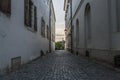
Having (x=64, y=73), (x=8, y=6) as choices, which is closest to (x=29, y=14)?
(x=8, y=6)

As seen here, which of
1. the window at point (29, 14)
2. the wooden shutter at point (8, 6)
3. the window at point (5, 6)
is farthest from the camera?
the window at point (29, 14)

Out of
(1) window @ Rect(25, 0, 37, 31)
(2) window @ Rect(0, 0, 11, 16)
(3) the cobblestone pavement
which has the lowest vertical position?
(3) the cobblestone pavement

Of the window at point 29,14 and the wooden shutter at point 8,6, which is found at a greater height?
the window at point 29,14

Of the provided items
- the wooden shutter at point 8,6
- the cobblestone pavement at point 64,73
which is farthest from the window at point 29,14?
the wooden shutter at point 8,6

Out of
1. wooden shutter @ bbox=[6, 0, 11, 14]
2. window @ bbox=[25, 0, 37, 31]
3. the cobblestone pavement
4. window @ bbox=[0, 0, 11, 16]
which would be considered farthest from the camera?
window @ bbox=[25, 0, 37, 31]

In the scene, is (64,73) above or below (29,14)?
below

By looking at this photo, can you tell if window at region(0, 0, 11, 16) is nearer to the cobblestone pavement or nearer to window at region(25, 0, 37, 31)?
the cobblestone pavement

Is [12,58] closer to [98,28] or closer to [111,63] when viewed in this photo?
[111,63]

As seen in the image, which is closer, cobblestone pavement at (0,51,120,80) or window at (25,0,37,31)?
cobblestone pavement at (0,51,120,80)

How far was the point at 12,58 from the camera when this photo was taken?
6.04 metres

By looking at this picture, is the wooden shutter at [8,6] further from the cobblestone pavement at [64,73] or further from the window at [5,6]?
the cobblestone pavement at [64,73]

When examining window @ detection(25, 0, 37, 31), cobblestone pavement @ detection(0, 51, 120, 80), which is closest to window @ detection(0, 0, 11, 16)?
cobblestone pavement @ detection(0, 51, 120, 80)

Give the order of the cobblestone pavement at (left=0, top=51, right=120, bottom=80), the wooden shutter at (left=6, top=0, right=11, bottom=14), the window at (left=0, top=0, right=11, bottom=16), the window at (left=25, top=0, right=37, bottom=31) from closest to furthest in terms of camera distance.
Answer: the cobblestone pavement at (left=0, top=51, right=120, bottom=80) → the window at (left=0, top=0, right=11, bottom=16) → the wooden shutter at (left=6, top=0, right=11, bottom=14) → the window at (left=25, top=0, right=37, bottom=31)

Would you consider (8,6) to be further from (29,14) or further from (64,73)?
(29,14)
